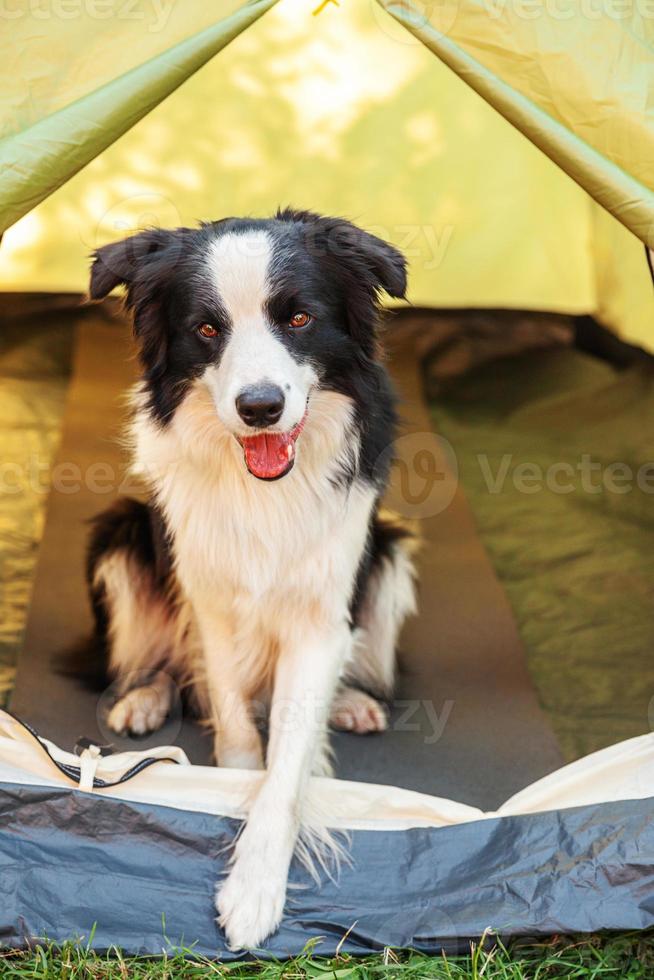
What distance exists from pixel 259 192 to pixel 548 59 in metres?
3.41

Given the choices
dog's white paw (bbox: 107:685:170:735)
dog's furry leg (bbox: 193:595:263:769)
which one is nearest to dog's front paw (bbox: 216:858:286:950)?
dog's furry leg (bbox: 193:595:263:769)

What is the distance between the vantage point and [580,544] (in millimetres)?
4031

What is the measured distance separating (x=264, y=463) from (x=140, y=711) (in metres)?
1.01

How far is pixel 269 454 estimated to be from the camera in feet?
7.77

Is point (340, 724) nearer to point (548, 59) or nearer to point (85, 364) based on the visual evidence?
point (548, 59)

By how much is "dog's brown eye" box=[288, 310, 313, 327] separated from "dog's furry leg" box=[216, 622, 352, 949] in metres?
0.76

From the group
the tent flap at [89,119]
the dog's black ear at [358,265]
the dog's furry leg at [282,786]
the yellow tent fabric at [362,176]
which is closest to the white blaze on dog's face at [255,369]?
the dog's black ear at [358,265]

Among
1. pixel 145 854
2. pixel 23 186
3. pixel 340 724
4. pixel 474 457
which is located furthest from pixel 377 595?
pixel 474 457

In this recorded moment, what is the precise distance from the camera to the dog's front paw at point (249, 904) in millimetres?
2189

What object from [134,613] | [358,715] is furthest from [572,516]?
[134,613]

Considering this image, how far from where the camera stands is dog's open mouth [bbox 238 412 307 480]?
2363 mm

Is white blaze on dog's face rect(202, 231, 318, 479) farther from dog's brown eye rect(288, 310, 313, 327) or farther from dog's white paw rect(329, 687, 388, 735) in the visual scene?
dog's white paw rect(329, 687, 388, 735)

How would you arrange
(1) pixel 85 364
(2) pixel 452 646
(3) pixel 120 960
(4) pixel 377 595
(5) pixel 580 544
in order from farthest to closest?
(1) pixel 85 364 → (5) pixel 580 544 → (2) pixel 452 646 → (4) pixel 377 595 → (3) pixel 120 960

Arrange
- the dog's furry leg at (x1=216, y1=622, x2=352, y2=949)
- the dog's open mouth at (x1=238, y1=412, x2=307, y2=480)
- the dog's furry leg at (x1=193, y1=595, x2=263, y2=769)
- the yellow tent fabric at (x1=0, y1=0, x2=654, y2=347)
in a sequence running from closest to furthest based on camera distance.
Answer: the dog's furry leg at (x1=216, y1=622, x2=352, y2=949) < the dog's open mouth at (x1=238, y1=412, x2=307, y2=480) < the dog's furry leg at (x1=193, y1=595, x2=263, y2=769) < the yellow tent fabric at (x1=0, y1=0, x2=654, y2=347)
